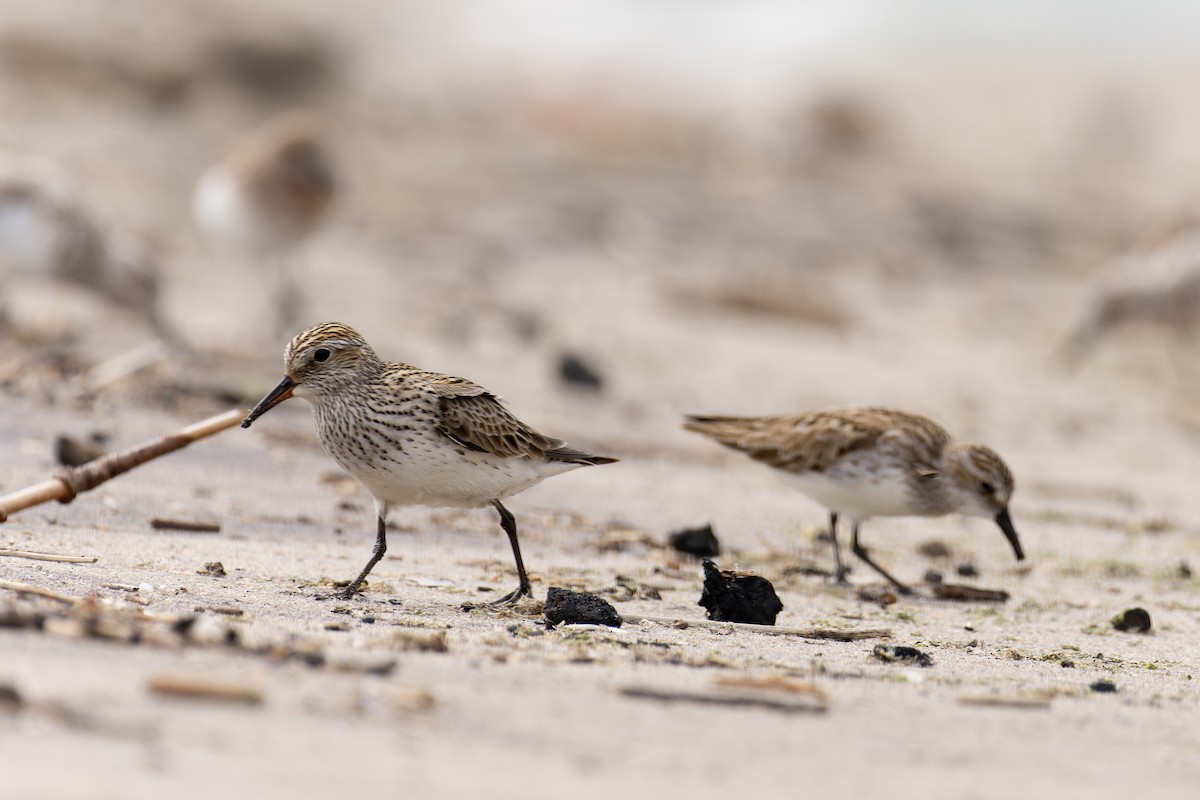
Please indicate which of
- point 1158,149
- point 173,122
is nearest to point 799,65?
point 1158,149

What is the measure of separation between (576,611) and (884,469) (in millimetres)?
2393

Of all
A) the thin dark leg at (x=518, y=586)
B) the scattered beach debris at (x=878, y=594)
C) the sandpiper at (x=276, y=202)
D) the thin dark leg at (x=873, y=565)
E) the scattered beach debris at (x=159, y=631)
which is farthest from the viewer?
the sandpiper at (x=276, y=202)

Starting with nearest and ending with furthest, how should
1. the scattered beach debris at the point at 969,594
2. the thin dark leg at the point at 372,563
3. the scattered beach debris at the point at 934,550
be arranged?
the thin dark leg at the point at 372,563
the scattered beach debris at the point at 969,594
the scattered beach debris at the point at 934,550

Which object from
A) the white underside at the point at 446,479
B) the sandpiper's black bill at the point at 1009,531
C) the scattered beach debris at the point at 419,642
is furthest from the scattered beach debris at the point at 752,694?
the sandpiper's black bill at the point at 1009,531

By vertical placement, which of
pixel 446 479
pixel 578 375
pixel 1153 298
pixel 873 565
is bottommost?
pixel 873 565

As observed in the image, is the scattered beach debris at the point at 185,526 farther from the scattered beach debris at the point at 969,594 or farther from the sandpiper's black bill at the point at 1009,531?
the sandpiper's black bill at the point at 1009,531

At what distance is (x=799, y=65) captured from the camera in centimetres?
4038

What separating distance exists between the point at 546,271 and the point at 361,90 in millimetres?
8076

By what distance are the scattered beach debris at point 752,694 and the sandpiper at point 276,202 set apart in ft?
27.9

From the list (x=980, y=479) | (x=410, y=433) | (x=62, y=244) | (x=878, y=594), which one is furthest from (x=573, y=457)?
(x=62, y=244)

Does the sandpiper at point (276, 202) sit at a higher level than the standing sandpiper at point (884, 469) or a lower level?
higher

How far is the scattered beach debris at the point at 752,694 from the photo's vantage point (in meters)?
3.78

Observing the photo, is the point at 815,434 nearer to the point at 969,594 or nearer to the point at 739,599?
the point at 969,594

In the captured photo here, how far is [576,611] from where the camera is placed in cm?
480
